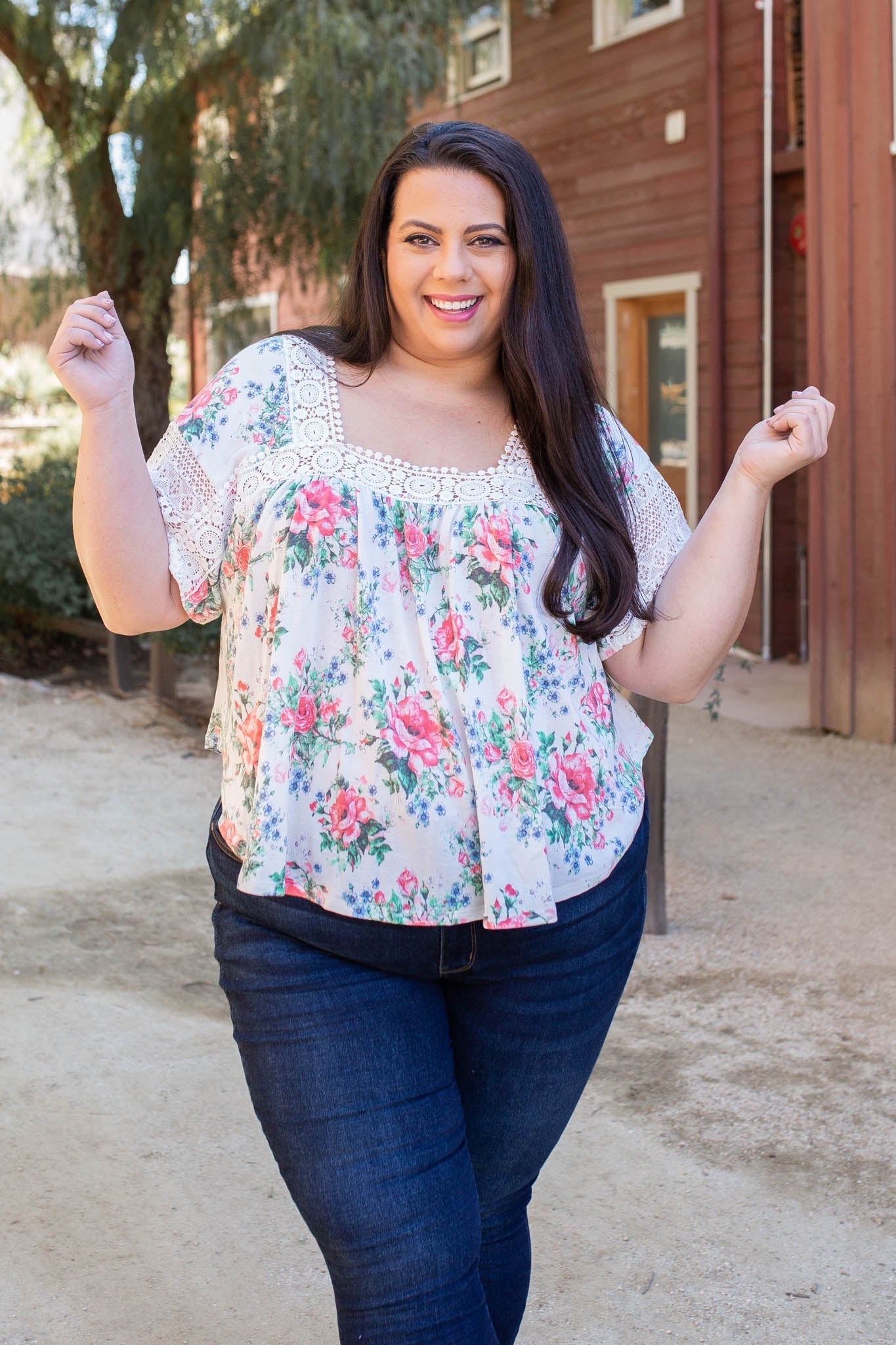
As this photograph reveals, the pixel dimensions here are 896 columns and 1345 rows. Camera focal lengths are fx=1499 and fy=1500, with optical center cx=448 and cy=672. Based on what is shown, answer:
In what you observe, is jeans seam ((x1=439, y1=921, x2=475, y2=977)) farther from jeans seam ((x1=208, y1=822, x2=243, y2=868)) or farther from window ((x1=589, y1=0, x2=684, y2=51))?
window ((x1=589, y1=0, x2=684, y2=51))

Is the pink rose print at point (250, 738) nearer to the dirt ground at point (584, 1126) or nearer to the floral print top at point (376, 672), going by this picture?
the floral print top at point (376, 672)

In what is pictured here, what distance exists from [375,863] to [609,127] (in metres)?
10.0

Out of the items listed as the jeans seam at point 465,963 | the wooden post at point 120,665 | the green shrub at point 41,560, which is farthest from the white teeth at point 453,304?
the green shrub at point 41,560

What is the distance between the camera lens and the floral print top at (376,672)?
1622 millimetres

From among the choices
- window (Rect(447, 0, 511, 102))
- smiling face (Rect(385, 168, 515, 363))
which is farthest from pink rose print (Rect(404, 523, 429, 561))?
window (Rect(447, 0, 511, 102))

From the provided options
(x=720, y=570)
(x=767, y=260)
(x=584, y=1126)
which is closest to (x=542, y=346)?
(x=720, y=570)

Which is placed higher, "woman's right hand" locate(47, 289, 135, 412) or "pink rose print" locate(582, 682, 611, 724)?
"woman's right hand" locate(47, 289, 135, 412)

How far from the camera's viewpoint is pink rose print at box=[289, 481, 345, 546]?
5.36ft

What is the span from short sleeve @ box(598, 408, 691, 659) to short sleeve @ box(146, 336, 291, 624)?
45 centimetres

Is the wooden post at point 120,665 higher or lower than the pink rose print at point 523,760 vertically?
lower

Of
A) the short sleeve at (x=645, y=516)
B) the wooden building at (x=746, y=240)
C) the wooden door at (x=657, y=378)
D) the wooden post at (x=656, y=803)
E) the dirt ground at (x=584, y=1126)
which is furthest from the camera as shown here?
the wooden door at (x=657, y=378)

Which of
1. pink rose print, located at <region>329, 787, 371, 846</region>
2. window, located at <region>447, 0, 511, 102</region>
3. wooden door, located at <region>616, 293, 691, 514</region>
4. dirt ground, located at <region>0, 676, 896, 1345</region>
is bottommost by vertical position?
dirt ground, located at <region>0, 676, 896, 1345</region>

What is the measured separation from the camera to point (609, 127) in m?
10.7

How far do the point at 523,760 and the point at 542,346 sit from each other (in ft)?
1.69
